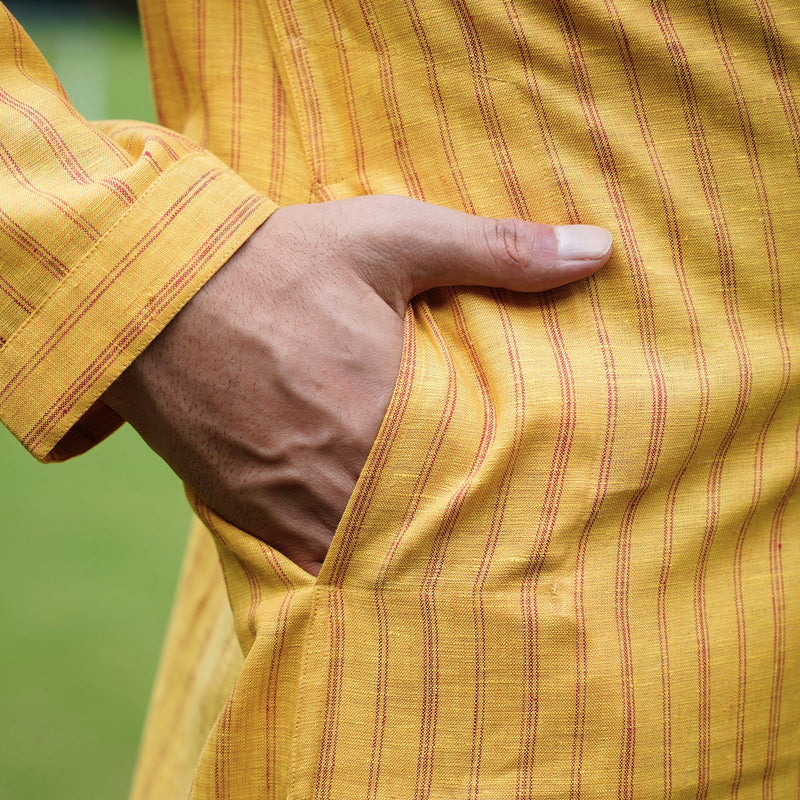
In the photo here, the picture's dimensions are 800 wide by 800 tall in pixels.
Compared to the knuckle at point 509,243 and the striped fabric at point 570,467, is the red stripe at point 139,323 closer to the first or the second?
the striped fabric at point 570,467

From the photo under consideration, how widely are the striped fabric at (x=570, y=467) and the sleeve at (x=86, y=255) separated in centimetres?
1

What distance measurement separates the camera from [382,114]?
27.2 inches

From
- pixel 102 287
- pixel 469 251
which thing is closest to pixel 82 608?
pixel 102 287

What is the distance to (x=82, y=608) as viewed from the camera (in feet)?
8.09

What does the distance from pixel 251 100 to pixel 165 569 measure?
2.19 meters

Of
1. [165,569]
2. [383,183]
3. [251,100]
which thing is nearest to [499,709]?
[383,183]

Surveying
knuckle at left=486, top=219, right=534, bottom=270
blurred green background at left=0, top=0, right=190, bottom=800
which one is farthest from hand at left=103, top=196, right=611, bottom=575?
blurred green background at left=0, top=0, right=190, bottom=800

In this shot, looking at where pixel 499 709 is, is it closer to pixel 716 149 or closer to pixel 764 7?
pixel 716 149

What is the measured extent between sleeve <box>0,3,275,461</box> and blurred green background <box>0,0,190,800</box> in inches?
63.8

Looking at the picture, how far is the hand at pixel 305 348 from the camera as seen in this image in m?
0.62

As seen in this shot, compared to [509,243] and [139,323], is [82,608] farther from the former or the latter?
[509,243]

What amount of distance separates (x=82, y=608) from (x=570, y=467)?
224cm

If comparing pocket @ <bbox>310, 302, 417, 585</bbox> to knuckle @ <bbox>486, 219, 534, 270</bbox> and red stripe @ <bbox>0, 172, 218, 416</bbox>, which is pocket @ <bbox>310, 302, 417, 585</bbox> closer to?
knuckle @ <bbox>486, 219, 534, 270</bbox>

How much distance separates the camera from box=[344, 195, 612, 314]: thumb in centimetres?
63
